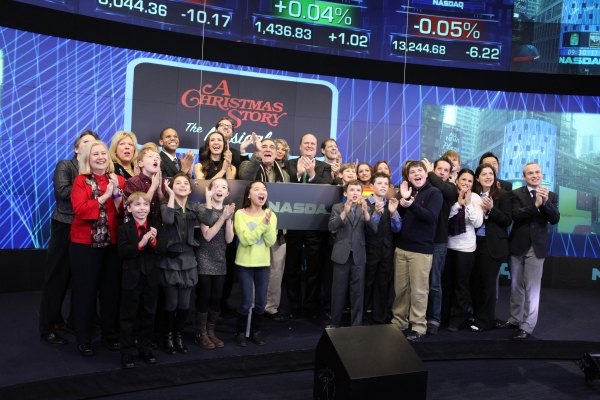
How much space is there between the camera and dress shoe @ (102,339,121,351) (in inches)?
148

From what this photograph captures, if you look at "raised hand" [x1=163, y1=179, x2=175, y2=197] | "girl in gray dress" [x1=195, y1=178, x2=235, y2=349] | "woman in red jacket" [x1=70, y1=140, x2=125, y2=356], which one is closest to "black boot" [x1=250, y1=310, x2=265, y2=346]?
"girl in gray dress" [x1=195, y1=178, x2=235, y2=349]

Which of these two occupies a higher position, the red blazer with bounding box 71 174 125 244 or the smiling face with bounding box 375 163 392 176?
the smiling face with bounding box 375 163 392 176

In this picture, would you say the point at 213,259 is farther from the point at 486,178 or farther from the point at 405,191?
the point at 486,178

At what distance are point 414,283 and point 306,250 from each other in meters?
1.04

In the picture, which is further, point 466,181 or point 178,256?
point 466,181

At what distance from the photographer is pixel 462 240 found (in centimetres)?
473

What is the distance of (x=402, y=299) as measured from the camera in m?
4.62

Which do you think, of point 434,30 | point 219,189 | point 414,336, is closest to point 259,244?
point 219,189

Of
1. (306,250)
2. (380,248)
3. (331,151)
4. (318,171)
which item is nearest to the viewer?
(380,248)

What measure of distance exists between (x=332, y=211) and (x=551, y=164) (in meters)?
4.42

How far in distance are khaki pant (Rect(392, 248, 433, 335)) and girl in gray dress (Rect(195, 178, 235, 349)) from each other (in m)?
1.56

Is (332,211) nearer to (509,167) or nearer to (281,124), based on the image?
(281,124)

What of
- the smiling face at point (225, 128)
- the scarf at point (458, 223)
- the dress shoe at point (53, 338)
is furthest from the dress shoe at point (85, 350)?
the scarf at point (458, 223)

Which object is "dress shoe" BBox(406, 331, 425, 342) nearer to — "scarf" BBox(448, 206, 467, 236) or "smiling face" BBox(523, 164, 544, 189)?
"scarf" BBox(448, 206, 467, 236)
